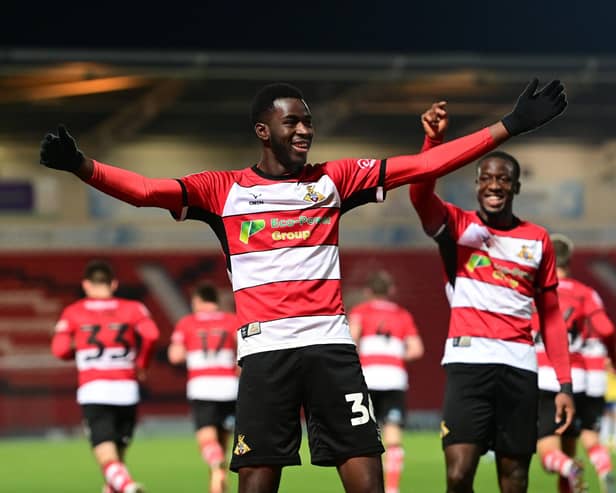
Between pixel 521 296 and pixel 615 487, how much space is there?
457 cm

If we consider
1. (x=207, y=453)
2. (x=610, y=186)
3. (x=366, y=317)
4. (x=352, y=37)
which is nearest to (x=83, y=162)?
(x=207, y=453)

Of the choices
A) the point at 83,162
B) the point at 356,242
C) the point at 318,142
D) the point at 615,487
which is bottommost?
the point at 615,487

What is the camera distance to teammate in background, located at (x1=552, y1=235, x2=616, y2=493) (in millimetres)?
10469

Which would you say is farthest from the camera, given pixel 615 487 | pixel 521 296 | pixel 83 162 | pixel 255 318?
pixel 615 487

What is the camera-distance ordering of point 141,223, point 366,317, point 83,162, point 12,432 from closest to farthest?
1. point 83,162
2. point 366,317
3. point 12,432
4. point 141,223

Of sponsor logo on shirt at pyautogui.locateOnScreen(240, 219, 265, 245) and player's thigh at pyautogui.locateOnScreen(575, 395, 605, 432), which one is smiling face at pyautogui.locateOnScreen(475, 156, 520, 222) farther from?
player's thigh at pyautogui.locateOnScreen(575, 395, 605, 432)

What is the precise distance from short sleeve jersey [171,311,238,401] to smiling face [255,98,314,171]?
6.87 meters

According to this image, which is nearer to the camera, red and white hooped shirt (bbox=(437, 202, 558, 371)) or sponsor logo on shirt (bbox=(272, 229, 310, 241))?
sponsor logo on shirt (bbox=(272, 229, 310, 241))

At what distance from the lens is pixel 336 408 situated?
18.1ft

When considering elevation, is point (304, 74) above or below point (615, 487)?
above

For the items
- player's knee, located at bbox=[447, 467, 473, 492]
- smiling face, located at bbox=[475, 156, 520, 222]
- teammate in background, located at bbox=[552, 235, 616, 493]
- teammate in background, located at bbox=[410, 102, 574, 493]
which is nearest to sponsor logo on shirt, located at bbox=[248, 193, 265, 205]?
teammate in background, located at bbox=[410, 102, 574, 493]

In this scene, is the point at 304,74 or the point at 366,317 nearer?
the point at 366,317

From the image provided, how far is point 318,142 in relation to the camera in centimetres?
2708

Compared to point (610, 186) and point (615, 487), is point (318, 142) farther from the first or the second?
point (615, 487)
